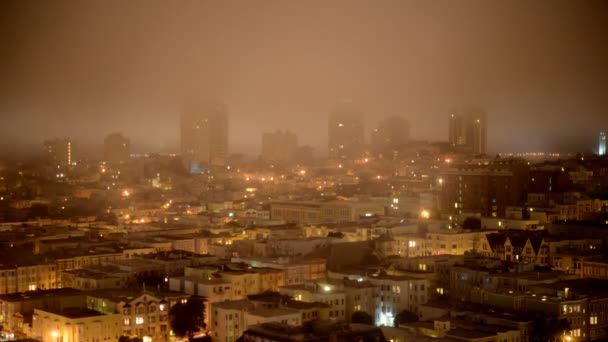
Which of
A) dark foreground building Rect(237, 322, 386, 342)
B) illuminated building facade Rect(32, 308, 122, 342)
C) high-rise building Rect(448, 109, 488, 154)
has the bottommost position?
illuminated building facade Rect(32, 308, 122, 342)

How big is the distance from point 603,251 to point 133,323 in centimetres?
760

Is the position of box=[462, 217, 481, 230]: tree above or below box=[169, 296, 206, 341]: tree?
above

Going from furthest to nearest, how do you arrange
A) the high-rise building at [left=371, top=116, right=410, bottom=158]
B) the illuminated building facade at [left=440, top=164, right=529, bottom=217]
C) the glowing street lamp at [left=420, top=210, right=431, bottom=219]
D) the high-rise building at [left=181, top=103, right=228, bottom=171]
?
the high-rise building at [left=181, top=103, right=228, bottom=171]
the high-rise building at [left=371, top=116, right=410, bottom=158]
the illuminated building facade at [left=440, top=164, right=529, bottom=217]
the glowing street lamp at [left=420, top=210, right=431, bottom=219]

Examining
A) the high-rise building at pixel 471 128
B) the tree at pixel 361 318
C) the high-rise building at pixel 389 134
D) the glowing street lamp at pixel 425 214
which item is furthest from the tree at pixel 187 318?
the high-rise building at pixel 389 134

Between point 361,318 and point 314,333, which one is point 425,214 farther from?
point 314,333

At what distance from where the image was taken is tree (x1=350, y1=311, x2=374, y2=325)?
440 inches

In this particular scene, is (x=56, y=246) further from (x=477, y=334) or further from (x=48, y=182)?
(x=48, y=182)

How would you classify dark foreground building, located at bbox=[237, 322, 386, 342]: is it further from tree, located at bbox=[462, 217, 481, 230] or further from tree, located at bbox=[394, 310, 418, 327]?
tree, located at bbox=[462, 217, 481, 230]

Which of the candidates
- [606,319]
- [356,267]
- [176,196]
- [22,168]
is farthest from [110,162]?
[606,319]

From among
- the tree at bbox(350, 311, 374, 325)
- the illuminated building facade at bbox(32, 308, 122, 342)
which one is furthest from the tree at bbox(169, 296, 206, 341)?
the tree at bbox(350, 311, 374, 325)

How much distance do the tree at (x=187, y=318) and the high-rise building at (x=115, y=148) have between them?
36811 millimetres

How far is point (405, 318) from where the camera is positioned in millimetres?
11250

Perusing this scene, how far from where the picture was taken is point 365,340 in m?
9.70

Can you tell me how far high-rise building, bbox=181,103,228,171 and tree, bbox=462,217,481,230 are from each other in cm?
3147
